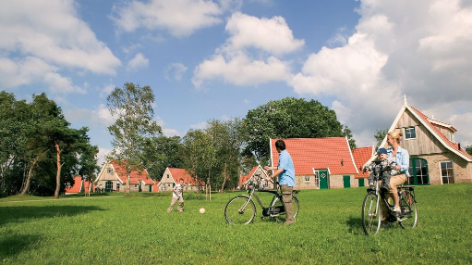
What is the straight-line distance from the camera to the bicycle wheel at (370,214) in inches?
268

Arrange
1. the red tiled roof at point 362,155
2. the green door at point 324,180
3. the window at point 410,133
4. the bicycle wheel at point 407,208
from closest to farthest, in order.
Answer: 1. the bicycle wheel at point 407,208
2. the window at point 410,133
3. the green door at point 324,180
4. the red tiled roof at point 362,155

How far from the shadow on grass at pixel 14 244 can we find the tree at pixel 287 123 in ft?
179

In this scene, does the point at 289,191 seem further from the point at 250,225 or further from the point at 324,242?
the point at 324,242

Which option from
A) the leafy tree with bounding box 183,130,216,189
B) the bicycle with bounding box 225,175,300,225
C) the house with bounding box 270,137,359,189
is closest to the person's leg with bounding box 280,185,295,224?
the bicycle with bounding box 225,175,300,225

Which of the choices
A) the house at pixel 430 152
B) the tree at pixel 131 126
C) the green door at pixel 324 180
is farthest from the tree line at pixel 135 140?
the house at pixel 430 152

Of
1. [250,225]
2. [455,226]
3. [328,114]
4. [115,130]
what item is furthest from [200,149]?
[328,114]

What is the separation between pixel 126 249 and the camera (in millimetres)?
6129

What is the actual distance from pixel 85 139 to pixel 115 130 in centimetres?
1060

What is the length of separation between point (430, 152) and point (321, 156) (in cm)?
1665

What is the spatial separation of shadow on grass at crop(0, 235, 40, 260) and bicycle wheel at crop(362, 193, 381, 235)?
6.60 m

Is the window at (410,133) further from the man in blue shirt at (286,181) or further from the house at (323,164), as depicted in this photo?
the man in blue shirt at (286,181)

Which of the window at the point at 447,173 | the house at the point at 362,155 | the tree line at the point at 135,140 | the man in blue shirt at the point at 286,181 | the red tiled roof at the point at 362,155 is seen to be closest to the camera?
the man in blue shirt at the point at 286,181

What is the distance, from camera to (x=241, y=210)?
8852mm

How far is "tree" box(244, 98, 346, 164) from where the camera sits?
61719 millimetres
